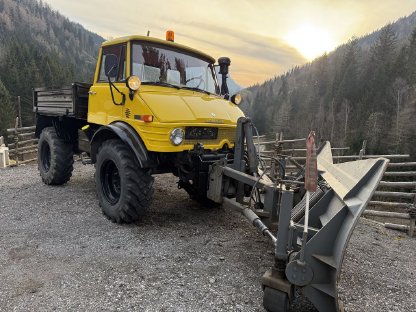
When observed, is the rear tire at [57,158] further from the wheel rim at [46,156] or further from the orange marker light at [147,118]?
the orange marker light at [147,118]

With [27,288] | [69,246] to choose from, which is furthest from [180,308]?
[69,246]

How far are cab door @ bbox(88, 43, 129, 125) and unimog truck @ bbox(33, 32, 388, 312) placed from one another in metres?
0.02

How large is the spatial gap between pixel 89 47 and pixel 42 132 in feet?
452

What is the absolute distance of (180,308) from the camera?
3.18 metres

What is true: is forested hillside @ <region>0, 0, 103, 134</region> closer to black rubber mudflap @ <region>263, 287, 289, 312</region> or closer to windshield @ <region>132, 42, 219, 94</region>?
windshield @ <region>132, 42, 219, 94</region>

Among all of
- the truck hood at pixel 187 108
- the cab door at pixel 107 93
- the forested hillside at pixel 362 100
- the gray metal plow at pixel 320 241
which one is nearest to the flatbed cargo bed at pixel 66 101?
the cab door at pixel 107 93

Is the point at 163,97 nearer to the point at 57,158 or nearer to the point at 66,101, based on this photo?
the point at 66,101

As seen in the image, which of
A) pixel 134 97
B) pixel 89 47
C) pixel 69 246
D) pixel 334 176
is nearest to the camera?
pixel 334 176

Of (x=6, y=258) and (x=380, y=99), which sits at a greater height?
(x=380, y=99)

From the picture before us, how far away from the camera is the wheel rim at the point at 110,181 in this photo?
5.49 metres

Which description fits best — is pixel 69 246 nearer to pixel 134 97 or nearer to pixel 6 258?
pixel 6 258

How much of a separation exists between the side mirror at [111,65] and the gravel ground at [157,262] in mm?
2303

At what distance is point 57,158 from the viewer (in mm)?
7234

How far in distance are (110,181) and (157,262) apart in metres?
2.04
